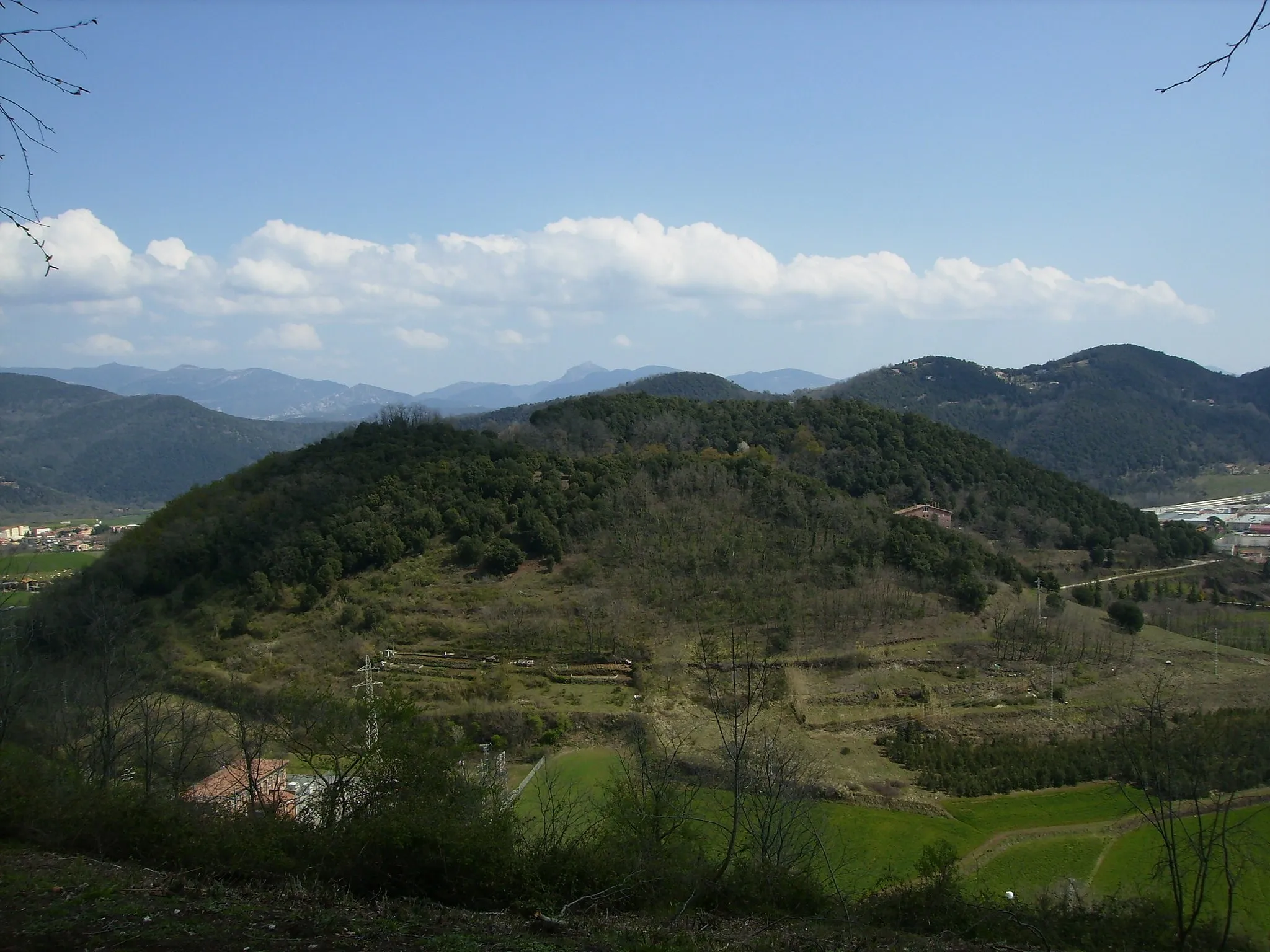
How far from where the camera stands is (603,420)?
38.5 m

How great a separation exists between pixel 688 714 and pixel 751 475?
12.9 meters

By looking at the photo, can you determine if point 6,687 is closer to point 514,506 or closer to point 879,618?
point 514,506

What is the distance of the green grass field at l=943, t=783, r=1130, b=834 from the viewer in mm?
14062

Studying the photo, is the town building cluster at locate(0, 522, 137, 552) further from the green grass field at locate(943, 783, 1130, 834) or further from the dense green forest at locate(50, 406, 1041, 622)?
the green grass field at locate(943, 783, 1130, 834)

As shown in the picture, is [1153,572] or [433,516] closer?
[433,516]

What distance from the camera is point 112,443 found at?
8162 centimetres

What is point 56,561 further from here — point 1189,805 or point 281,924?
point 1189,805

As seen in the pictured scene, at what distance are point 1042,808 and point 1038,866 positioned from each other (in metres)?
2.43

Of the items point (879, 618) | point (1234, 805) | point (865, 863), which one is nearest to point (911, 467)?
point (879, 618)

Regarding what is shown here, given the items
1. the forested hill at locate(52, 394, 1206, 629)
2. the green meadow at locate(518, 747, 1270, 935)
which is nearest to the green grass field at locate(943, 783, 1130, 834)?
the green meadow at locate(518, 747, 1270, 935)

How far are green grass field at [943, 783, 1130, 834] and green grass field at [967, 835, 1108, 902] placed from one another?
70 centimetres

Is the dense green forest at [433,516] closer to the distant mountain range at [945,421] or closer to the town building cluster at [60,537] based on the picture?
the town building cluster at [60,537]

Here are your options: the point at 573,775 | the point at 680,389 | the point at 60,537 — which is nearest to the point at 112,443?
the point at 60,537

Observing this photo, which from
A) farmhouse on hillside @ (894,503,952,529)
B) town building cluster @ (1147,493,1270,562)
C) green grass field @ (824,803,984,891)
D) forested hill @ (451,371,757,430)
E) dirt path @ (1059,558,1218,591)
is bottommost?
green grass field @ (824,803,984,891)
